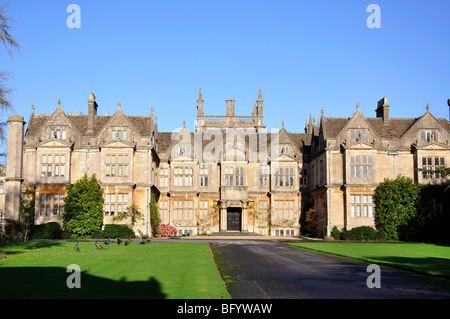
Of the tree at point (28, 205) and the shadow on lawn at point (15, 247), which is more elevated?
the tree at point (28, 205)

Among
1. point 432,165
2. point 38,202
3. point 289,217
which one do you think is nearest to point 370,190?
point 432,165

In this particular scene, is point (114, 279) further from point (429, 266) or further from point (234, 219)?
point (234, 219)

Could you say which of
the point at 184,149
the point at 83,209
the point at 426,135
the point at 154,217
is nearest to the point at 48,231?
the point at 83,209

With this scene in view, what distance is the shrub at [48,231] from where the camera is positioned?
39.6 metres

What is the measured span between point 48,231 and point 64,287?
29.6 m

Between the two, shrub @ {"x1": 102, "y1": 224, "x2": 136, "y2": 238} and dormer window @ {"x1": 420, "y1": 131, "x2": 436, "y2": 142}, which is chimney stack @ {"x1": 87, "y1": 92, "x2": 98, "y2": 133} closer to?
shrub @ {"x1": 102, "y1": 224, "x2": 136, "y2": 238}

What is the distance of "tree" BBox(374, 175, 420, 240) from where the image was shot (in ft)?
141

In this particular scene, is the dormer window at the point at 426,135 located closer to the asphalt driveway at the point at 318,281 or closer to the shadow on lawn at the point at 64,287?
the asphalt driveway at the point at 318,281

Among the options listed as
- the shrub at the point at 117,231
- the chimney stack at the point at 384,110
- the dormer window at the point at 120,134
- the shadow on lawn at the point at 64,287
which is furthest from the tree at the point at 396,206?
the shadow on lawn at the point at 64,287

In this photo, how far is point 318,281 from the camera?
1516 cm

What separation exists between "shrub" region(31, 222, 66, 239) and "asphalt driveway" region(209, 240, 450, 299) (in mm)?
23285

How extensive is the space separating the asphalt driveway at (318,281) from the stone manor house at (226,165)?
958 inches

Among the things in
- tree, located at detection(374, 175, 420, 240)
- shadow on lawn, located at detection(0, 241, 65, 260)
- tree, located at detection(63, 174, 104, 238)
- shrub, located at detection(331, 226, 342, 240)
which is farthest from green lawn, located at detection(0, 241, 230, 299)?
tree, located at detection(374, 175, 420, 240)

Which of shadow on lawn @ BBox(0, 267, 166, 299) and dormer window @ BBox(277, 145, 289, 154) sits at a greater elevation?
dormer window @ BBox(277, 145, 289, 154)
